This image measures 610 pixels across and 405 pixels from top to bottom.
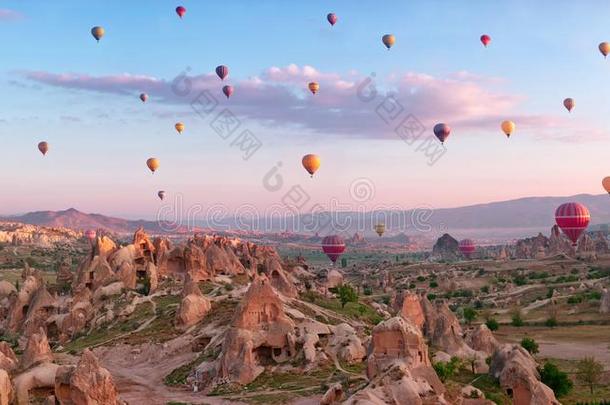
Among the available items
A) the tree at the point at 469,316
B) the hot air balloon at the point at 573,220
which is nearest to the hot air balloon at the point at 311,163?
the tree at the point at 469,316

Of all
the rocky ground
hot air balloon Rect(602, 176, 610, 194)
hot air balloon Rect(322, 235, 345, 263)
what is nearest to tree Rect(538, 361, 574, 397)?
the rocky ground

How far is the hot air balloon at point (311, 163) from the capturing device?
250ft

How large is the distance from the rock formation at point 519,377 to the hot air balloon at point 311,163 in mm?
39009

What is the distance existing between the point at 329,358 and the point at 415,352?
11.6 meters

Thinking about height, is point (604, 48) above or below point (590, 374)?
above

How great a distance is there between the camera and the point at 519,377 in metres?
34.0

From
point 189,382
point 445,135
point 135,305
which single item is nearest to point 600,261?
point 445,135

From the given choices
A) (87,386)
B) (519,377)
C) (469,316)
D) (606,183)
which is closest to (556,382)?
(519,377)

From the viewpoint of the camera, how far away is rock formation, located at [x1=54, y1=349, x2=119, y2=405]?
2483 centimetres

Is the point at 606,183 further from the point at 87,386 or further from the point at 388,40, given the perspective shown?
the point at 87,386

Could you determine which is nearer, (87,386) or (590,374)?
(87,386)

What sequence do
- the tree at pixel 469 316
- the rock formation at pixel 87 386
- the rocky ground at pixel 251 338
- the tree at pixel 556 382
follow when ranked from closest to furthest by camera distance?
the rock formation at pixel 87 386 < the rocky ground at pixel 251 338 < the tree at pixel 556 382 < the tree at pixel 469 316

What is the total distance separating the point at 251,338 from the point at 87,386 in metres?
15.0

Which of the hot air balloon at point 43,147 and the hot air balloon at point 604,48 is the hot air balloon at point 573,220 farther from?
the hot air balloon at point 43,147
